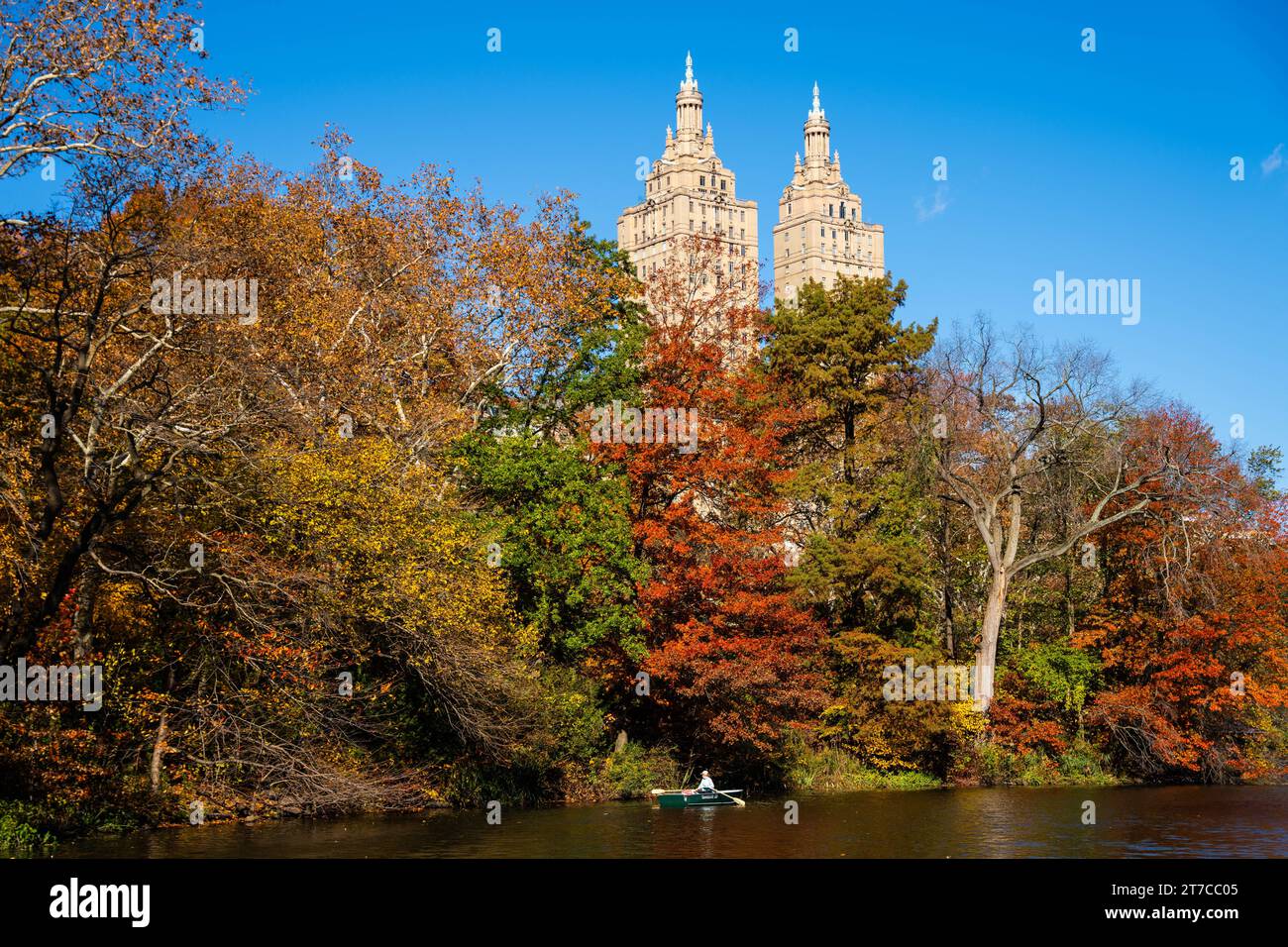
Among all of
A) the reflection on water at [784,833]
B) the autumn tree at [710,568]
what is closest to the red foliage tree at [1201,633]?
the reflection on water at [784,833]

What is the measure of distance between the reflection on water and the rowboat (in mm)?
288

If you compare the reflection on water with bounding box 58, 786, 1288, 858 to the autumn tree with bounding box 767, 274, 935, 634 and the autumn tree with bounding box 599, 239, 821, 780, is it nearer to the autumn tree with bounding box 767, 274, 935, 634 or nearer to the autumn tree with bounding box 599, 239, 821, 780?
the autumn tree with bounding box 599, 239, 821, 780

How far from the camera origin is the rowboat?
106 feet

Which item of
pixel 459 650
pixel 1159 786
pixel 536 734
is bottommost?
pixel 1159 786

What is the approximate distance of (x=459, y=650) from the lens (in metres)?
28.8

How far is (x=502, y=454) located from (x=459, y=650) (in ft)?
25.3

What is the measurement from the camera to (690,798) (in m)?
32.3

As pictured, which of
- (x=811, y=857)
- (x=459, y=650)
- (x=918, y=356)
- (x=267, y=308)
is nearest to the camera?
(x=811, y=857)

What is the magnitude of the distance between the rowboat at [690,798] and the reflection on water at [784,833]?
288mm

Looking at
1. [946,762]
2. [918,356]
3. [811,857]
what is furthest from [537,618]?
[918,356]

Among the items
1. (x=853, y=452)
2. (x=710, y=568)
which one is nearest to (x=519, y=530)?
(x=710, y=568)

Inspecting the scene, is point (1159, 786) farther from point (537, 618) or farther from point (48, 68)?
point (48, 68)

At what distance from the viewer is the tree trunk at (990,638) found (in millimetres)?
41781

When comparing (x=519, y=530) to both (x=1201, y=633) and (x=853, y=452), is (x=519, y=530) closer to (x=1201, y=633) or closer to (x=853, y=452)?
(x=853, y=452)
